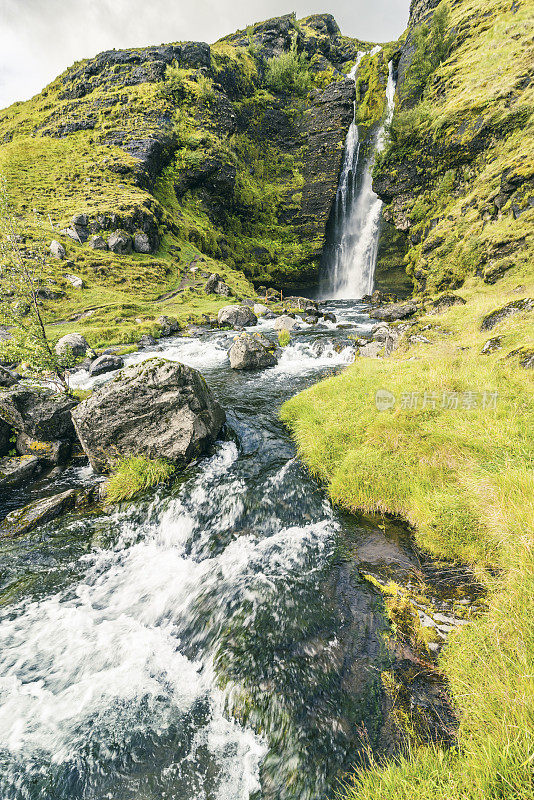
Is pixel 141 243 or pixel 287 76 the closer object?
pixel 141 243

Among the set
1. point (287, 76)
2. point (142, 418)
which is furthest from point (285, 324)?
point (287, 76)

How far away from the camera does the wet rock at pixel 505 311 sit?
38.3 ft

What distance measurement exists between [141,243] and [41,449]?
43.2m

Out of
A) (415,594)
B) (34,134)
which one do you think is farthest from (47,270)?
(34,134)

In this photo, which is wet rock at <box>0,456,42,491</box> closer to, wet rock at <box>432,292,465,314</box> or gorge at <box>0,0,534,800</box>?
gorge at <box>0,0,534,800</box>

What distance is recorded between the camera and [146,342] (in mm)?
23906

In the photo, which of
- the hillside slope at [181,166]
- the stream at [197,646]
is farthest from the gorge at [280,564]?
the hillside slope at [181,166]

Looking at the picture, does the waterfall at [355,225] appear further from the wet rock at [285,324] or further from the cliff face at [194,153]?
the wet rock at [285,324]

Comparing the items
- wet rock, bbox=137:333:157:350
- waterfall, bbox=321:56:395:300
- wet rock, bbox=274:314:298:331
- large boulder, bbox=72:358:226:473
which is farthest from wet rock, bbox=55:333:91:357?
waterfall, bbox=321:56:395:300

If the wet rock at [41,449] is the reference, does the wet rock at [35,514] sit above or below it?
below

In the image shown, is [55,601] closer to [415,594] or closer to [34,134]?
[415,594]

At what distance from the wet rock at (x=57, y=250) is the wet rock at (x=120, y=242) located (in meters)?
6.03

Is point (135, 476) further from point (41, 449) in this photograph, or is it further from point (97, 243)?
point (97, 243)

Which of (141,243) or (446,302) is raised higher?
(141,243)
